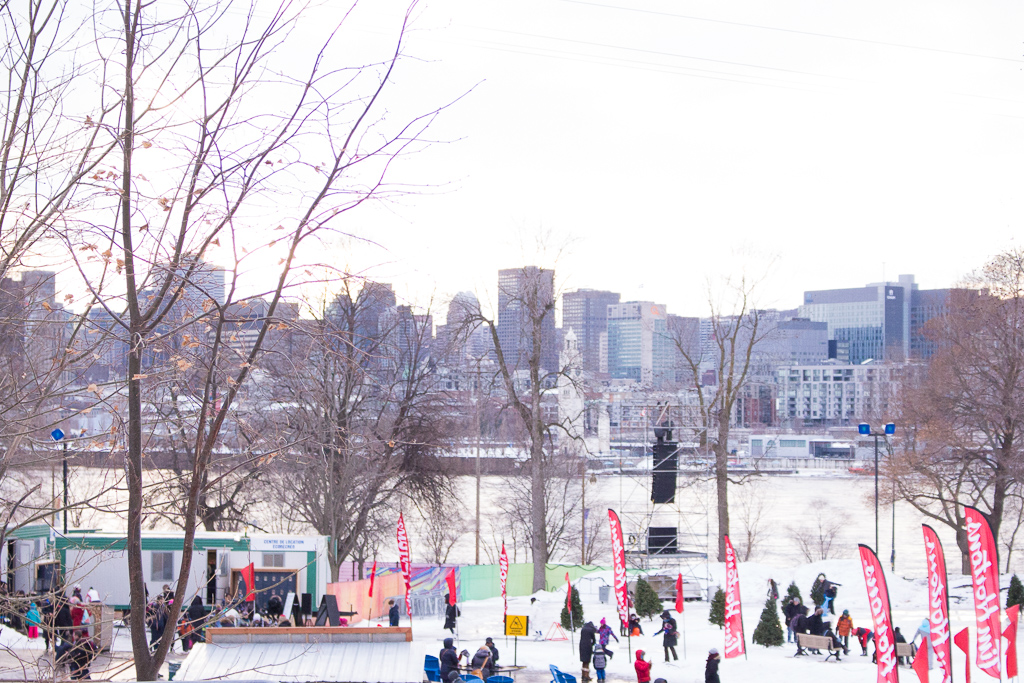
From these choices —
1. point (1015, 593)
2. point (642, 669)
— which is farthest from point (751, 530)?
point (642, 669)

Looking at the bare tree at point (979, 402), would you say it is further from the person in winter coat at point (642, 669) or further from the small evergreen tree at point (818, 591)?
the person in winter coat at point (642, 669)

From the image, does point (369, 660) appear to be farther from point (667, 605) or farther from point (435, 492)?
point (435, 492)

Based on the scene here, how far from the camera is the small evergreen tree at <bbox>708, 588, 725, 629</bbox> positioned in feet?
68.2

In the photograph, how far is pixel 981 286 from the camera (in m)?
31.8

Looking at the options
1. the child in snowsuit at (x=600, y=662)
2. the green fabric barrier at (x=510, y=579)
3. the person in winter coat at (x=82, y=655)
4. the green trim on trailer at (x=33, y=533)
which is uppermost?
the person in winter coat at (x=82, y=655)

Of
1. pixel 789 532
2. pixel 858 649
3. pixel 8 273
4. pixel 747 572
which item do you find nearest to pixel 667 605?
pixel 747 572

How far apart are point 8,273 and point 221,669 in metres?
7.33

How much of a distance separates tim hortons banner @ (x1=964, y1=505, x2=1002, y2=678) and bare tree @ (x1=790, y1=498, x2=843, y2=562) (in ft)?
100.0

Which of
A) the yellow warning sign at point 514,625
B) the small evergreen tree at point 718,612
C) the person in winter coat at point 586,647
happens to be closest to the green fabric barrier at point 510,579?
the small evergreen tree at point 718,612

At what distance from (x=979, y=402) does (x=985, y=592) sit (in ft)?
60.0

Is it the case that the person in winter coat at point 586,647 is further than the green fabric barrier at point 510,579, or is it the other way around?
the green fabric barrier at point 510,579

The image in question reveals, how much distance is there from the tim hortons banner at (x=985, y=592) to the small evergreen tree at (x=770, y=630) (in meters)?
6.05

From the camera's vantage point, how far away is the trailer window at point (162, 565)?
20.3 meters

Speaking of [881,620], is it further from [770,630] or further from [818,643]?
[770,630]
